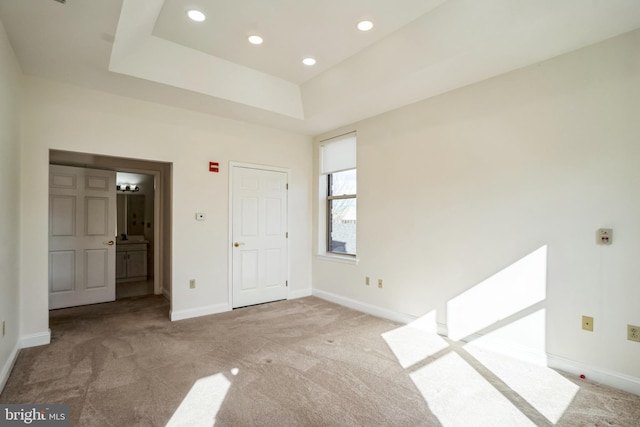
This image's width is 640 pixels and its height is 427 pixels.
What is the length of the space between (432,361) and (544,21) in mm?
2770

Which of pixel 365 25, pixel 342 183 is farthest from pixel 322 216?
pixel 365 25

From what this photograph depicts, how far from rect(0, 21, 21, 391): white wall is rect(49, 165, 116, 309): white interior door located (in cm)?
154

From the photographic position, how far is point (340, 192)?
478cm

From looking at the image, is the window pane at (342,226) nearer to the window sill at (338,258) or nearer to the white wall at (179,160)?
the window sill at (338,258)

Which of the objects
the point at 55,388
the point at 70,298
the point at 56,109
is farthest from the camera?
the point at 70,298

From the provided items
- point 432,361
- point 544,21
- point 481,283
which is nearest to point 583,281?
point 481,283

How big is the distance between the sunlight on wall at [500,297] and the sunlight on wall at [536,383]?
0.32 m

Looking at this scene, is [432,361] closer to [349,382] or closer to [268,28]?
[349,382]

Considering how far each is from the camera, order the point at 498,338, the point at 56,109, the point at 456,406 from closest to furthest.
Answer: the point at 456,406
the point at 498,338
the point at 56,109

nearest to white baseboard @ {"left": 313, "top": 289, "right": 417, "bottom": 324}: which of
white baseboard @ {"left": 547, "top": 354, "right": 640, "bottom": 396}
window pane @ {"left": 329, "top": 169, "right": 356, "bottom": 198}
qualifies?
white baseboard @ {"left": 547, "top": 354, "right": 640, "bottom": 396}

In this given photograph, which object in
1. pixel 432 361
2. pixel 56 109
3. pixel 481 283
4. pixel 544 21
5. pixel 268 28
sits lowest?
pixel 432 361

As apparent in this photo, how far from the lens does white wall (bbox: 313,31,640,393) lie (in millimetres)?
2318

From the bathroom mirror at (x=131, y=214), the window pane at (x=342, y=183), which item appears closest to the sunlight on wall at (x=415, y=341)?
the window pane at (x=342, y=183)

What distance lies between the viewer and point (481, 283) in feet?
10.0
